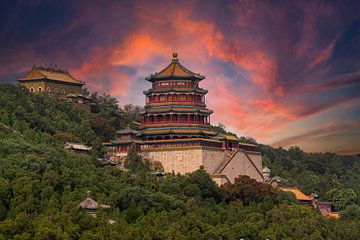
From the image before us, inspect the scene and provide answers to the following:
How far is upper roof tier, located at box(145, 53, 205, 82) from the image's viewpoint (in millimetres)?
69125

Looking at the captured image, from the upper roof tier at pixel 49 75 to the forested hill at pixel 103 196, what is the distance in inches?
178

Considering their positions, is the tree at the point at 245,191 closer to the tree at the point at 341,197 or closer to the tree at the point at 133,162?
the tree at the point at 133,162

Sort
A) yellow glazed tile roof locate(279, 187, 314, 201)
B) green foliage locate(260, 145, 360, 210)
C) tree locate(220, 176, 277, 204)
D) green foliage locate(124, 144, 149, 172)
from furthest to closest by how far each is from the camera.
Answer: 1. green foliage locate(260, 145, 360, 210)
2. yellow glazed tile roof locate(279, 187, 314, 201)
3. green foliage locate(124, 144, 149, 172)
4. tree locate(220, 176, 277, 204)

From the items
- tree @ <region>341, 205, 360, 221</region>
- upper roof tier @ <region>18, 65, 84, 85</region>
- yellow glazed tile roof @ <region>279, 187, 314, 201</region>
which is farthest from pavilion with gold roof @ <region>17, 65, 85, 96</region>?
tree @ <region>341, 205, 360, 221</region>

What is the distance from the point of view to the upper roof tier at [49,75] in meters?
78.6

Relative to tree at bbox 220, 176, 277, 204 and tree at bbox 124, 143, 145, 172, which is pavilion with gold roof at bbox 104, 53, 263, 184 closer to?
tree at bbox 124, 143, 145, 172

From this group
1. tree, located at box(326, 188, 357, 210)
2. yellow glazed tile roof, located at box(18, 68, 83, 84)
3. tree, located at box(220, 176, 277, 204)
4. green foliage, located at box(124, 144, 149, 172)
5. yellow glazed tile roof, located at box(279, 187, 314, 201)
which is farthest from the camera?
yellow glazed tile roof, located at box(18, 68, 83, 84)

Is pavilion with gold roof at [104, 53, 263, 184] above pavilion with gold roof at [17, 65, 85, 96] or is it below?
below

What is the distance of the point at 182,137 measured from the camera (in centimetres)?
6669

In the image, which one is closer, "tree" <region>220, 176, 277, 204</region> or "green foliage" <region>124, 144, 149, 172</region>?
"tree" <region>220, 176, 277, 204</region>

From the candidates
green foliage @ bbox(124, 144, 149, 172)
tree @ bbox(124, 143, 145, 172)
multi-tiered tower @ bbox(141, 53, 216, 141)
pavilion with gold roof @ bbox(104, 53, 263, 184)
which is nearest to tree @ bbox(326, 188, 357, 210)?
pavilion with gold roof @ bbox(104, 53, 263, 184)

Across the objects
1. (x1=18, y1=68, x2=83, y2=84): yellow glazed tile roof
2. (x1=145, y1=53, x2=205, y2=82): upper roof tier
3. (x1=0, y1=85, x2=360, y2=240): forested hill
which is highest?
(x1=18, y1=68, x2=83, y2=84): yellow glazed tile roof

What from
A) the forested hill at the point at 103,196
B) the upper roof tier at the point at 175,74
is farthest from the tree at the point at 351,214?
the upper roof tier at the point at 175,74

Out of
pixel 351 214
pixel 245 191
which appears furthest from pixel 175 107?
pixel 351 214
